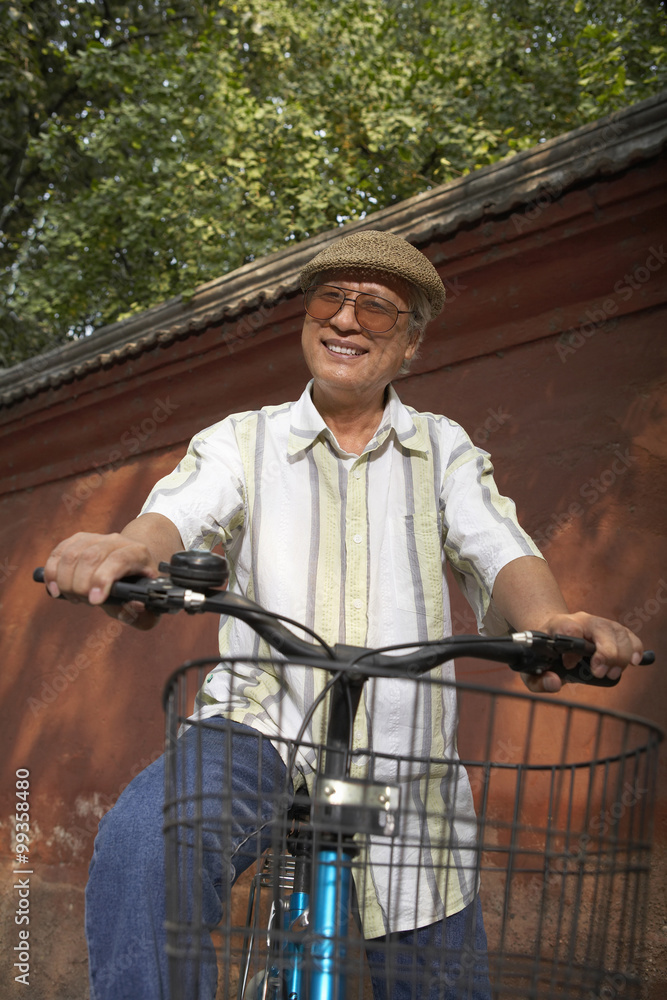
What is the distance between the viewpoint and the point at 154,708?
5.18m

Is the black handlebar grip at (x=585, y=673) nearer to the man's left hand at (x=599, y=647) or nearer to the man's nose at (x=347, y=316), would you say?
the man's left hand at (x=599, y=647)

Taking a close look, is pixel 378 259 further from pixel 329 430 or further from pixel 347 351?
pixel 329 430

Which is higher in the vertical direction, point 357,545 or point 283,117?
point 283,117

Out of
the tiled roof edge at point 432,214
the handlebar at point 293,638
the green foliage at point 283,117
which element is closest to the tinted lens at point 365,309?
the handlebar at point 293,638

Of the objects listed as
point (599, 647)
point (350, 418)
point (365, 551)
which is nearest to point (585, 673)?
point (599, 647)

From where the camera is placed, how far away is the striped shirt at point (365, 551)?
1.75m

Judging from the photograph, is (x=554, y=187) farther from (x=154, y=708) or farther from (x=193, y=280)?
(x=193, y=280)

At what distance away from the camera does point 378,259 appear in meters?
2.01

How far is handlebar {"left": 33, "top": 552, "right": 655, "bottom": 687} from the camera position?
49.2 inches

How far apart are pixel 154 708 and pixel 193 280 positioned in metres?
6.98

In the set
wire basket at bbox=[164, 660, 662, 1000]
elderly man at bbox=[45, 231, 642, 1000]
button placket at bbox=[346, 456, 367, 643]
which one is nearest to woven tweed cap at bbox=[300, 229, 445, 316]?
elderly man at bbox=[45, 231, 642, 1000]

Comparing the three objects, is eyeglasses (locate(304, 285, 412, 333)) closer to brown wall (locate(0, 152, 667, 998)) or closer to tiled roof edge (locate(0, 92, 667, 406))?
brown wall (locate(0, 152, 667, 998))

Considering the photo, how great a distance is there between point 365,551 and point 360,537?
34 mm

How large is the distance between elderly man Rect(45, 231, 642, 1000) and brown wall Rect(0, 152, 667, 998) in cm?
166
